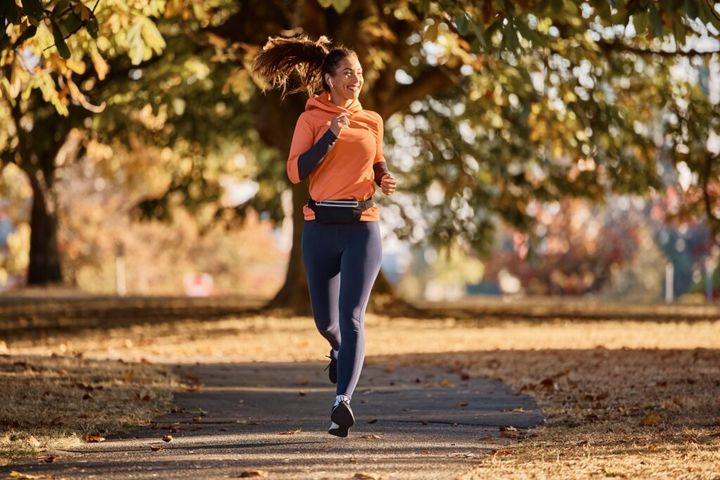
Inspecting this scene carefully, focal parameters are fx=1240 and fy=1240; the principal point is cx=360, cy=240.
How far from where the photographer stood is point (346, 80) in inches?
273

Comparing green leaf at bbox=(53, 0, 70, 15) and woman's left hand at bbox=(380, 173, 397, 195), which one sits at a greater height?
green leaf at bbox=(53, 0, 70, 15)

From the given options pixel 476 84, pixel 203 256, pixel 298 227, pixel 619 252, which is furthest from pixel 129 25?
pixel 203 256

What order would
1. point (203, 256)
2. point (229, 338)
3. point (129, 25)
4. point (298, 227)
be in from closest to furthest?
point (129, 25) < point (229, 338) < point (298, 227) < point (203, 256)

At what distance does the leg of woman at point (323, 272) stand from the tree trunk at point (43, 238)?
69.9ft

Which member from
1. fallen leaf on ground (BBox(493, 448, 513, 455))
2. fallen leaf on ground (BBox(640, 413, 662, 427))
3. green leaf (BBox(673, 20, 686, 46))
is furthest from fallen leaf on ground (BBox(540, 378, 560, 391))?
fallen leaf on ground (BBox(493, 448, 513, 455))

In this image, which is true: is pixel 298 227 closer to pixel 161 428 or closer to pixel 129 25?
pixel 129 25

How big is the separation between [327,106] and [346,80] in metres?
0.18

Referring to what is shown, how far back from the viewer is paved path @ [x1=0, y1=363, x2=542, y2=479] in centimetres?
605

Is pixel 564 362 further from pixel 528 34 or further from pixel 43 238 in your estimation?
pixel 43 238

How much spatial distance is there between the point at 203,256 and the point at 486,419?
35.9m

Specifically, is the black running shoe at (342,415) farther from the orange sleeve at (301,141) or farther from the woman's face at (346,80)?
the woman's face at (346,80)

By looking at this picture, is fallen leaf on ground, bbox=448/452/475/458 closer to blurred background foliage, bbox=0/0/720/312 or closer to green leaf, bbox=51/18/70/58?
blurred background foliage, bbox=0/0/720/312

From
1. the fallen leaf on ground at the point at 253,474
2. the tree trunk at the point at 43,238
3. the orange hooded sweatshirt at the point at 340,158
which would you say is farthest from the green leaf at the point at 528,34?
the tree trunk at the point at 43,238

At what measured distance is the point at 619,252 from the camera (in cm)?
3681
